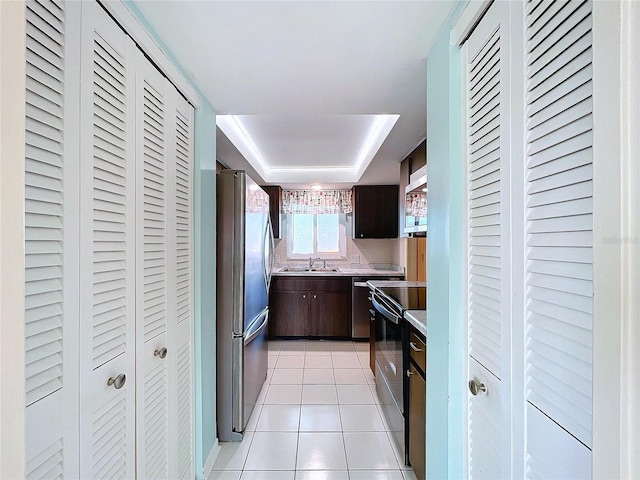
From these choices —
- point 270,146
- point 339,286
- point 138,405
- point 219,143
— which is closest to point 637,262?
point 138,405

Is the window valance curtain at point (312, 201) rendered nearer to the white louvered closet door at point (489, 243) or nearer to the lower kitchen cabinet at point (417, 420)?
the lower kitchen cabinet at point (417, 420)

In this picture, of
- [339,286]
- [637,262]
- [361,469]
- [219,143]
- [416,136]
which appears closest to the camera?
[637,262]

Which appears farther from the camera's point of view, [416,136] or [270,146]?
[270,146]

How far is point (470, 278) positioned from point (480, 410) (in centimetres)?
39

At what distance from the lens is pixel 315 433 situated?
2.17m

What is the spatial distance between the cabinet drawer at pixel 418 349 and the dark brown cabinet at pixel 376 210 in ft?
9.32

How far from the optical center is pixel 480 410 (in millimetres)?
946

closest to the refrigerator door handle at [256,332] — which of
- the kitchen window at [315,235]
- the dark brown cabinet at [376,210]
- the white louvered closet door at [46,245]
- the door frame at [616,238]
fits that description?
the white louvered closet door at [46,245]

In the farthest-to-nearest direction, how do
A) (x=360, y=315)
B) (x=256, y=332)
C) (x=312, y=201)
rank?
(x=312, y=201) < (x=360, y=315) < (x=256, y=332)

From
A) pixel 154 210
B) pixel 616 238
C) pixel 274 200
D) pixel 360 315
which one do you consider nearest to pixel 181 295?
pixel 154 210

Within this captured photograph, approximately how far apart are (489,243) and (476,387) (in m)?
0.42

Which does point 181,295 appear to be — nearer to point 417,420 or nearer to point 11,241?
point 11,241

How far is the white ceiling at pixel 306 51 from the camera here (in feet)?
3.53

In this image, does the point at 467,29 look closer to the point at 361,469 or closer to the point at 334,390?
the point at 361,469
